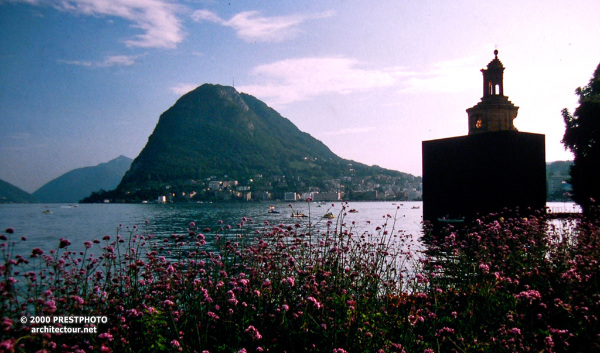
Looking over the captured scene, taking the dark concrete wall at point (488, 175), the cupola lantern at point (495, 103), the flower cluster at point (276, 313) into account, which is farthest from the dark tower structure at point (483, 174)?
the flower cluster at point (276, 313)

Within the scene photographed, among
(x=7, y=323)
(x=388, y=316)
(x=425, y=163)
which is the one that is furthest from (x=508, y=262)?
(x=425, y=163)

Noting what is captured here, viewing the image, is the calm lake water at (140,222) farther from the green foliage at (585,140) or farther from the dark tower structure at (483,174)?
the green foliage at (585,140)

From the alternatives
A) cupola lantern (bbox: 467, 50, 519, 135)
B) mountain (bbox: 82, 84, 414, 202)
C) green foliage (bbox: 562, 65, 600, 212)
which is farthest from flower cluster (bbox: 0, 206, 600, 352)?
mountain (bbox: 82, 84, 414, 202)

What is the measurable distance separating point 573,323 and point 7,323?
211 inches

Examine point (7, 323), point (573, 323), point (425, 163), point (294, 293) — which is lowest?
point (573, 323)

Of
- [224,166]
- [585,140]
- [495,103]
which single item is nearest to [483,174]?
[495,103]

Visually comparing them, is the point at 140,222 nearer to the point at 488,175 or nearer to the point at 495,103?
the point at 495,103

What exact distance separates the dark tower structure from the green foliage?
8.31 metres

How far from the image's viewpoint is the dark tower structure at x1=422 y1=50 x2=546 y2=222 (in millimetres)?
17375

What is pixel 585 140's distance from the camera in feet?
86.4

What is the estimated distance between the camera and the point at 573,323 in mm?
4488

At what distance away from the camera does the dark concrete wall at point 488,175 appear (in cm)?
1734

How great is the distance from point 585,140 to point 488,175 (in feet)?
43.4

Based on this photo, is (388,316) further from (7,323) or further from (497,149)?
(497,149)
